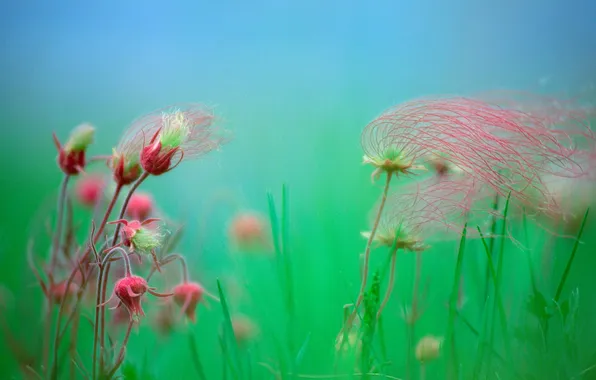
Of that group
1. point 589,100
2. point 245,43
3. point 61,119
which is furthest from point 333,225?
point 61,119

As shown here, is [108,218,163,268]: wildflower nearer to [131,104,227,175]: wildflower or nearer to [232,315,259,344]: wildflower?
[131,104,227,175]: wildflower

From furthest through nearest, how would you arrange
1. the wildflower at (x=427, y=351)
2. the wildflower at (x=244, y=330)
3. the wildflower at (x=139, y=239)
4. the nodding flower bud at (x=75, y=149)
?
the wildflower at (x=244, y=330) < the wildflower at (x=427, y=351) < the nodding flower bud at (x=75, y=149) < the wildflower at (x=139, y=239)

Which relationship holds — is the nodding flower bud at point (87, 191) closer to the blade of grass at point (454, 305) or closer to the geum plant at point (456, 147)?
the geum plant at point (456, 147)

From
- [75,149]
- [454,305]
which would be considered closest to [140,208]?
[75,149]

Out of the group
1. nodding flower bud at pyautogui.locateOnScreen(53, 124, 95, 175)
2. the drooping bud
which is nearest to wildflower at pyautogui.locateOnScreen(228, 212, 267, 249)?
the drooping bud

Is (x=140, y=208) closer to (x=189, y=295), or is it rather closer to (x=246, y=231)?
(x=189, y=295)

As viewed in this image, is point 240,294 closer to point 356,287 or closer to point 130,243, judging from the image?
point 356,287

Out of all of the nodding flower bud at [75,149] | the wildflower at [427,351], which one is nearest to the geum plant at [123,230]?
the nodding flower bud at [75,149]
